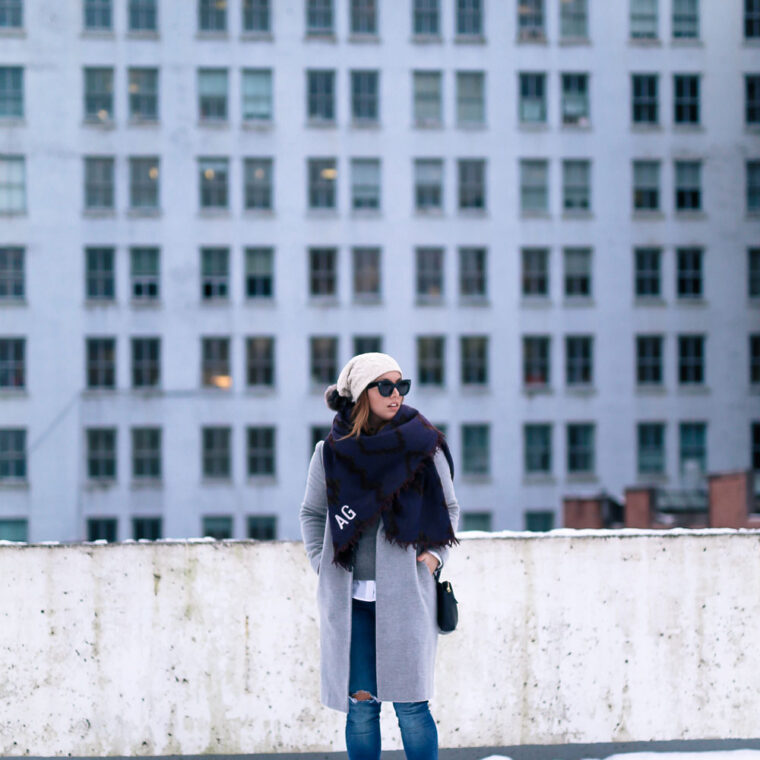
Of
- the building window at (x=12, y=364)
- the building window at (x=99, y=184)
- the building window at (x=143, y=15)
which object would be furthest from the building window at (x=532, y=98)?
the building window at (x=12, y=364)

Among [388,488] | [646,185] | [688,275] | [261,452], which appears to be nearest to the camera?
[388,488]

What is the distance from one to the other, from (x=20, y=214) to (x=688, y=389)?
102ft

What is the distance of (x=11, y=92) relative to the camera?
128 ft

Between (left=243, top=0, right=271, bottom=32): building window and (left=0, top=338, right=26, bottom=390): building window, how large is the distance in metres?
17.2

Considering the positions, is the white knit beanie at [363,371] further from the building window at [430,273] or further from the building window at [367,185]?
the building window at [367,185]

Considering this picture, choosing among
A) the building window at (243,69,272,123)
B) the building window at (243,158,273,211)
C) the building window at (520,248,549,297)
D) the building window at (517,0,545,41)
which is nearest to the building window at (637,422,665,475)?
the building window at (520,248,549,297)

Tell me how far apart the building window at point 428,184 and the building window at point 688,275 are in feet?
37.7

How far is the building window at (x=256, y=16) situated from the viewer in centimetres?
3934

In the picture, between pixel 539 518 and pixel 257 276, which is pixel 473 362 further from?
pixel 257 276

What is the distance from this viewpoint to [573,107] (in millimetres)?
40219

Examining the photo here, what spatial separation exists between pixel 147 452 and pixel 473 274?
16.6 meters

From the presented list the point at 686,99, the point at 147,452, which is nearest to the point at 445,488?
the point at 147,452

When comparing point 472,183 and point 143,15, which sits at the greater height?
point 143,15

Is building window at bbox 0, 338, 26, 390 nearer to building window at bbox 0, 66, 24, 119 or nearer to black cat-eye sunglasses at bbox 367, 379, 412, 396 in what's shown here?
building window at bbox 0, 66, 24, 119
